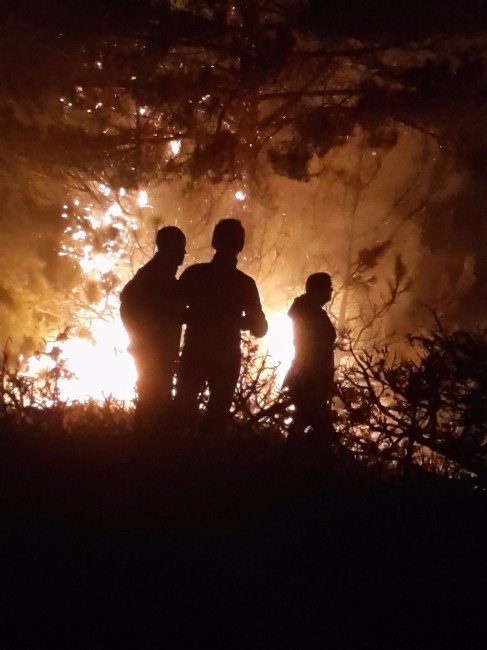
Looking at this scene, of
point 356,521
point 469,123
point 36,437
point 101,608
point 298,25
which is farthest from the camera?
point 469,123

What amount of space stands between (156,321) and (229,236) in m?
0.66

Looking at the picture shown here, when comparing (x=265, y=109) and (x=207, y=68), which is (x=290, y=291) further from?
(x=207, y=68)

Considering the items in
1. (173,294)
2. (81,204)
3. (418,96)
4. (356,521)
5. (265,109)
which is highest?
(81,204)

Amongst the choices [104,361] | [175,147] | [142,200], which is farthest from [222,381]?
[142,200]

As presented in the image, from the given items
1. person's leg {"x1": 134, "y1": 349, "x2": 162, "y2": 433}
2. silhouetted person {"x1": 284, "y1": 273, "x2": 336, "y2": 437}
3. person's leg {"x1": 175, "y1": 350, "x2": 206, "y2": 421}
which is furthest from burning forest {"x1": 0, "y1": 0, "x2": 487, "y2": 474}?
person's leg {"x1": 134, "y1": 349, "x2": 162, "y2": 433}

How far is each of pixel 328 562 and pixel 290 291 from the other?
28.4 feet

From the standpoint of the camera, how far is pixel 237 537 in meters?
2.76

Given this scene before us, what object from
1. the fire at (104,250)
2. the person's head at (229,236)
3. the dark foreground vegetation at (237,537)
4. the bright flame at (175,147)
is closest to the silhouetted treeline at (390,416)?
the dark foreground vegetation at (237,537)

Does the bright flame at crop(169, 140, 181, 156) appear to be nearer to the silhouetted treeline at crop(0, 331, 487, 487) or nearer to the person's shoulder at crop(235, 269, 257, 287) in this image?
the person's shoulder at crop(235, 269, 257, 287)

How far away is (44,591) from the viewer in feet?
7.79

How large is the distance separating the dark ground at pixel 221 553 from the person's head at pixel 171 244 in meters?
1.27

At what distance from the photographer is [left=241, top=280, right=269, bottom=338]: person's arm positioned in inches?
168

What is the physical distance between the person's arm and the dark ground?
1008 mm

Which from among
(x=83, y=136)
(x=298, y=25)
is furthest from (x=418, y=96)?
(x=83, y=136)
